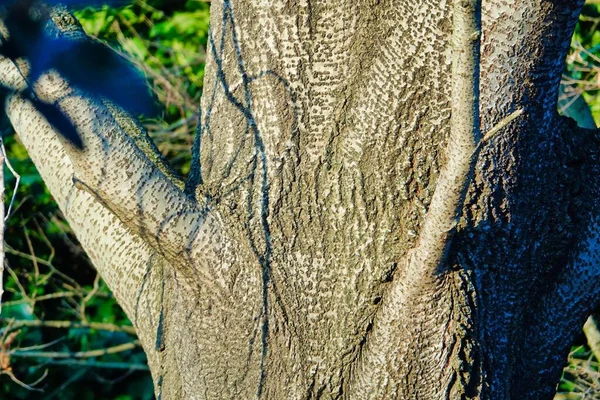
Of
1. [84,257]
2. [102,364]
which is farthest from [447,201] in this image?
[84,257]

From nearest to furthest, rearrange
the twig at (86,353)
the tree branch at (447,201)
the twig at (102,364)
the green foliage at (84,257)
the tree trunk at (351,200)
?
the tree branch at (447,201), the tree trunk at (351,200), the twig at (86,353), the twig at (102,364), the green foliage at (84,257)

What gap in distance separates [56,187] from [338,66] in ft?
2.98

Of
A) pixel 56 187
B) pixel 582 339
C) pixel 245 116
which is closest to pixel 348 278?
pixel 245 116

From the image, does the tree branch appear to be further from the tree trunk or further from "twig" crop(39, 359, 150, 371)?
"twig" crop(39, 359, 150, 371)

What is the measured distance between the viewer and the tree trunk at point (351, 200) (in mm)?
1532

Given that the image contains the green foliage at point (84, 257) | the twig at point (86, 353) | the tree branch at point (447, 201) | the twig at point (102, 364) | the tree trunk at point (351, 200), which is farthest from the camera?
the green foliage at point (84, 257)

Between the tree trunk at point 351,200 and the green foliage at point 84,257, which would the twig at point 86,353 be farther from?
the tree trunk at point 351,200

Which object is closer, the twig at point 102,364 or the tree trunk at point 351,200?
the tree trunk at point 351,200

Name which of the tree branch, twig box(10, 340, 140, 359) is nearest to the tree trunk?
the tree branch

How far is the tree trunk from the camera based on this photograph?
1.53 metres

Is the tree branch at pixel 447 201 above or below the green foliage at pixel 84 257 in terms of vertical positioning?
above

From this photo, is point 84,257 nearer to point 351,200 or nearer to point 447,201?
point 351,200

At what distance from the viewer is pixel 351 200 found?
1.58 m

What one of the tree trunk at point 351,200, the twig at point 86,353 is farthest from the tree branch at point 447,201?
the twig at point 86,353
